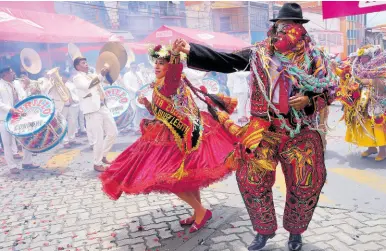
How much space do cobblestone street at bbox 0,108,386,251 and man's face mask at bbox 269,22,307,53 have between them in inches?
69.8

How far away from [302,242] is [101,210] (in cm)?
247

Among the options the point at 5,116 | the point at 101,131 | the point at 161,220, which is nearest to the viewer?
the point at 161,220

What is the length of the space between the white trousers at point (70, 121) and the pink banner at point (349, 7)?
7.12 metres

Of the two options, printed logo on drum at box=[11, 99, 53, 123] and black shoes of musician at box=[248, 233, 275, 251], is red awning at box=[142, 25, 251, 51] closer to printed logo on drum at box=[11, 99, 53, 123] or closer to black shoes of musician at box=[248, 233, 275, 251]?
printed logo on drum at box=[11, 99, 53, 123]

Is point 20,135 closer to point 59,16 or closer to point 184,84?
point 184,84

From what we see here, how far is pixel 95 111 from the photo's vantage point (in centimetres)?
669

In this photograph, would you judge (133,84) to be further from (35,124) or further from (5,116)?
(35,124)

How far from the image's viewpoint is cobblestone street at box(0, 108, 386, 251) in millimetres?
3477

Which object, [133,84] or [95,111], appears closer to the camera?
[95,111]

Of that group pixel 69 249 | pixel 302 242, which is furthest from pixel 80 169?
pixel 302 242

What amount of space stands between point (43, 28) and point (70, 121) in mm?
6612

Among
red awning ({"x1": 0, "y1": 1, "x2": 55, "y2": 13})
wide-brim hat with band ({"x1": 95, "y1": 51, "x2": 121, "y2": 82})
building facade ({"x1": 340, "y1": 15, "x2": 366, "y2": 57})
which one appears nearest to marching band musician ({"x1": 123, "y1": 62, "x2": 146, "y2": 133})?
wide-brim hat with band ({"x1": 95, "y1": 51, "x2": 121, "y2": 82})

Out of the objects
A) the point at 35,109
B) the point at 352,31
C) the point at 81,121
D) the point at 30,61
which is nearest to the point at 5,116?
the point at 35,109

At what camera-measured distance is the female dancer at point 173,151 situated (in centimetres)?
335
